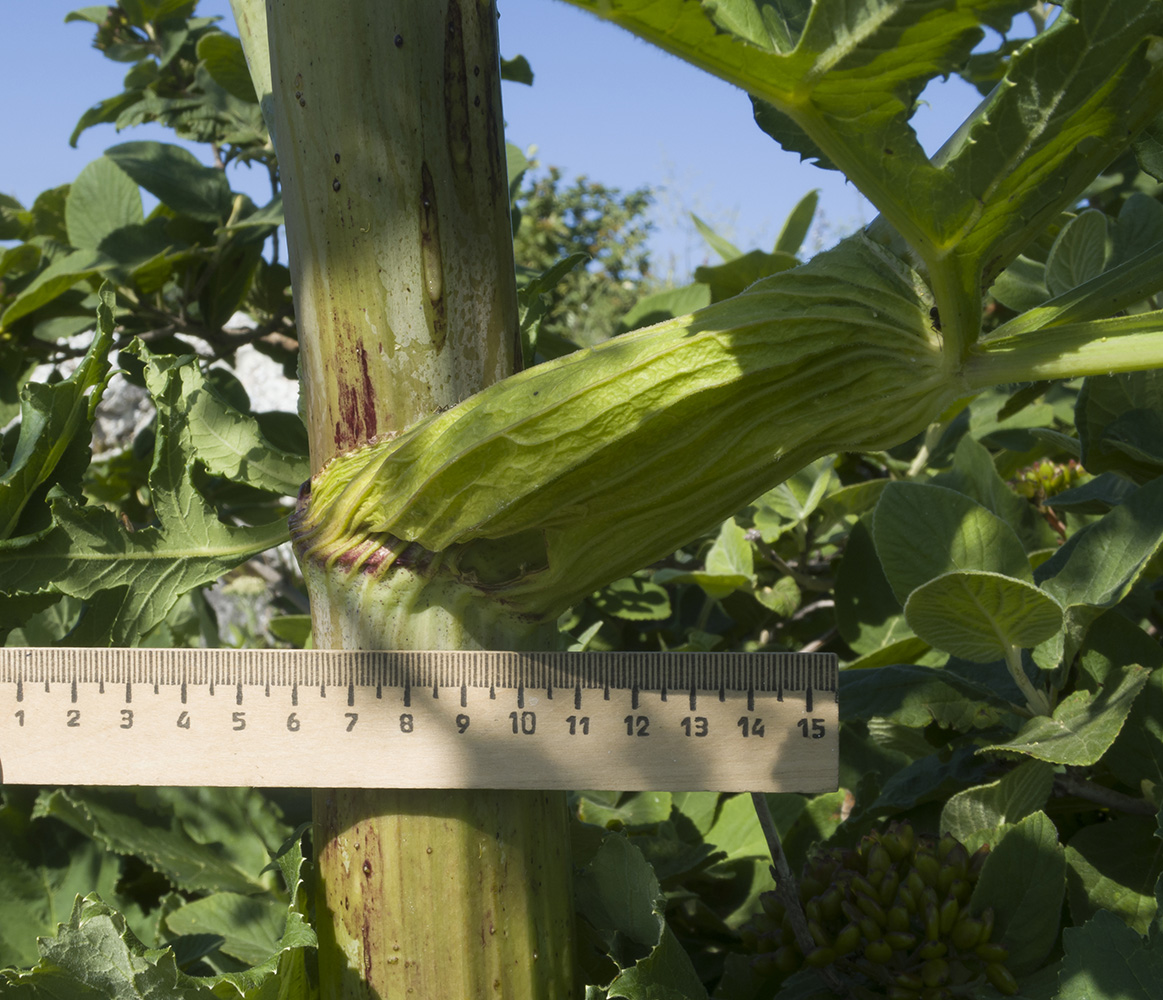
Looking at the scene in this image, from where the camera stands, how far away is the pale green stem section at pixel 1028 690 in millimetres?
958

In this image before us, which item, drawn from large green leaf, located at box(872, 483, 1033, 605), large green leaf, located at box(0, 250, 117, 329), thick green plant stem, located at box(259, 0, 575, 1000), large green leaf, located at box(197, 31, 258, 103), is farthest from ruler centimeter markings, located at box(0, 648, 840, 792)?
large green leaf, located at box(197, 31, 258, 103)

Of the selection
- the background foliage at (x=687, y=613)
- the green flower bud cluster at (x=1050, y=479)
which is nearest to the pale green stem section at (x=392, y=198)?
the background foliage at (x=687, y=613)

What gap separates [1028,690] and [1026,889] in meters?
0.21

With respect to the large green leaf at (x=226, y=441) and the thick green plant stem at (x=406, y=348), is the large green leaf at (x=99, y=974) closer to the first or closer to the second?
the thick green plant stem at (x=406, y=348)

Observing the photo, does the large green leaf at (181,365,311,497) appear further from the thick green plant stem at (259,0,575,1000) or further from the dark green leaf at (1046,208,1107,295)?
the dark green leaf at (1046,208,1107,295)

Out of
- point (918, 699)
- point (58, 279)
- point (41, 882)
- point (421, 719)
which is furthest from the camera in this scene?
point (58, 279)

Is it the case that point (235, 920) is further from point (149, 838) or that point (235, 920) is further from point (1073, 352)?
point (1073, 352)

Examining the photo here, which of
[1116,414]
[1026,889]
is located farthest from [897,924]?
[1116,414]

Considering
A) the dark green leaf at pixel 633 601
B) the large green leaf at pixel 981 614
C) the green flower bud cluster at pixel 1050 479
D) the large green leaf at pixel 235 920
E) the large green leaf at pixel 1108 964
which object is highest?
the green flower bud cluster at pixel 1050 479

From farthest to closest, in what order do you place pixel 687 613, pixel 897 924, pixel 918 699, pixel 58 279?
1. pixel 687 613
2. pixel 58 279
3. pixel 918 699
4. pixel 897 924

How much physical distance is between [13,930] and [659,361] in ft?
3.69

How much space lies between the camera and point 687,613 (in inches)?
69.4

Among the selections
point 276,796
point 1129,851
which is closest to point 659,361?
point 1129,851

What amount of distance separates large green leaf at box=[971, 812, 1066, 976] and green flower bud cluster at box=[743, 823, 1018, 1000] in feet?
0.06
